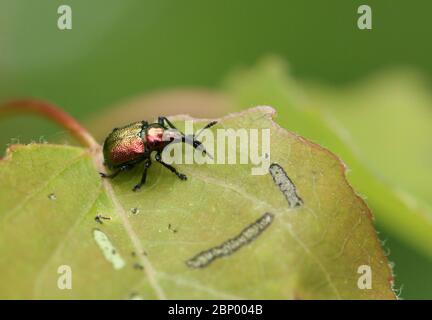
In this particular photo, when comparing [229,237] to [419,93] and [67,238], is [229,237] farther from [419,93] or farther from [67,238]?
[419,93]

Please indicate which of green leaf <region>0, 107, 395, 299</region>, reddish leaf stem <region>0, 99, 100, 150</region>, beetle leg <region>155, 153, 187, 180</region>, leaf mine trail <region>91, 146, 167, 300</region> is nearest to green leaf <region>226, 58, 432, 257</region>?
green leaf <region>0, 107, 395, 299</region>

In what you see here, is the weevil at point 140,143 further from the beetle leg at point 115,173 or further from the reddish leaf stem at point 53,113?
the reddish leaf stem at point 53,113

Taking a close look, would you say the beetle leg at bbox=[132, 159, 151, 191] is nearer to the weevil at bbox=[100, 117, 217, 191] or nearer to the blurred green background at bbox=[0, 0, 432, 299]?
the weevil at bbox=[100, 117, 217, 191]

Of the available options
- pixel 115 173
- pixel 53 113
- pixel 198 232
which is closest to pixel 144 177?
pixel 115 173

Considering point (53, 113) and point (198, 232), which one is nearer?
point (198, 232)

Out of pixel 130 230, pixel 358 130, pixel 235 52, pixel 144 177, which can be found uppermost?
pixel 235 52

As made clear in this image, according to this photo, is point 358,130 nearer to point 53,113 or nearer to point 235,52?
point 235,52
